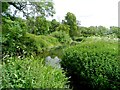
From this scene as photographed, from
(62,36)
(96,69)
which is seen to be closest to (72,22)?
(62,36)

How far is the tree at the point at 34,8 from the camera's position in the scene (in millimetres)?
6012

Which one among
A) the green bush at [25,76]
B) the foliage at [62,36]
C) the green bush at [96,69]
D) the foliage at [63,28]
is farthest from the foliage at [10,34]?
the foliage at [63,28]

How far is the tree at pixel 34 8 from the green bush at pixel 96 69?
1.76m

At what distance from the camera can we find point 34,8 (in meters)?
6.13

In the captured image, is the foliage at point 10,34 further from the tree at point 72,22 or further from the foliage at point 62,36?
the tree at point 72,22

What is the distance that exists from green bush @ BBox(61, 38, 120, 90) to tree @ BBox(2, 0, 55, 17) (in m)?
1.76

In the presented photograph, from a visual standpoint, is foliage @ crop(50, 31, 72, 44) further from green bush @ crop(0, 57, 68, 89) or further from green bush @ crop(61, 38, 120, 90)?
green bush @ crop(0, 57, 68, 89)

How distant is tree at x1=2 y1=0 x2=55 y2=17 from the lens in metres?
6.01

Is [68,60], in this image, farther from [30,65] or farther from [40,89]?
[40,89]

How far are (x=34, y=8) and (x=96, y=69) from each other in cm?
284

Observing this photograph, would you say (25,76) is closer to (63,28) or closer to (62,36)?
(62,36)

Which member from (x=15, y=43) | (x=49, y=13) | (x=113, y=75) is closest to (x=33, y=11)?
(x=49, y=13)

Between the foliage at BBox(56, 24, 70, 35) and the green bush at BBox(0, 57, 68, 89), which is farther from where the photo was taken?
the foliage at BBox(56, 24, 70, 35)

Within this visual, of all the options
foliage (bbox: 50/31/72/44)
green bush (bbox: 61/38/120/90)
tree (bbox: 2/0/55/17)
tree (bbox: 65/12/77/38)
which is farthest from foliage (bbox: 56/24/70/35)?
green bush (bbox: 61/38/120/90)
